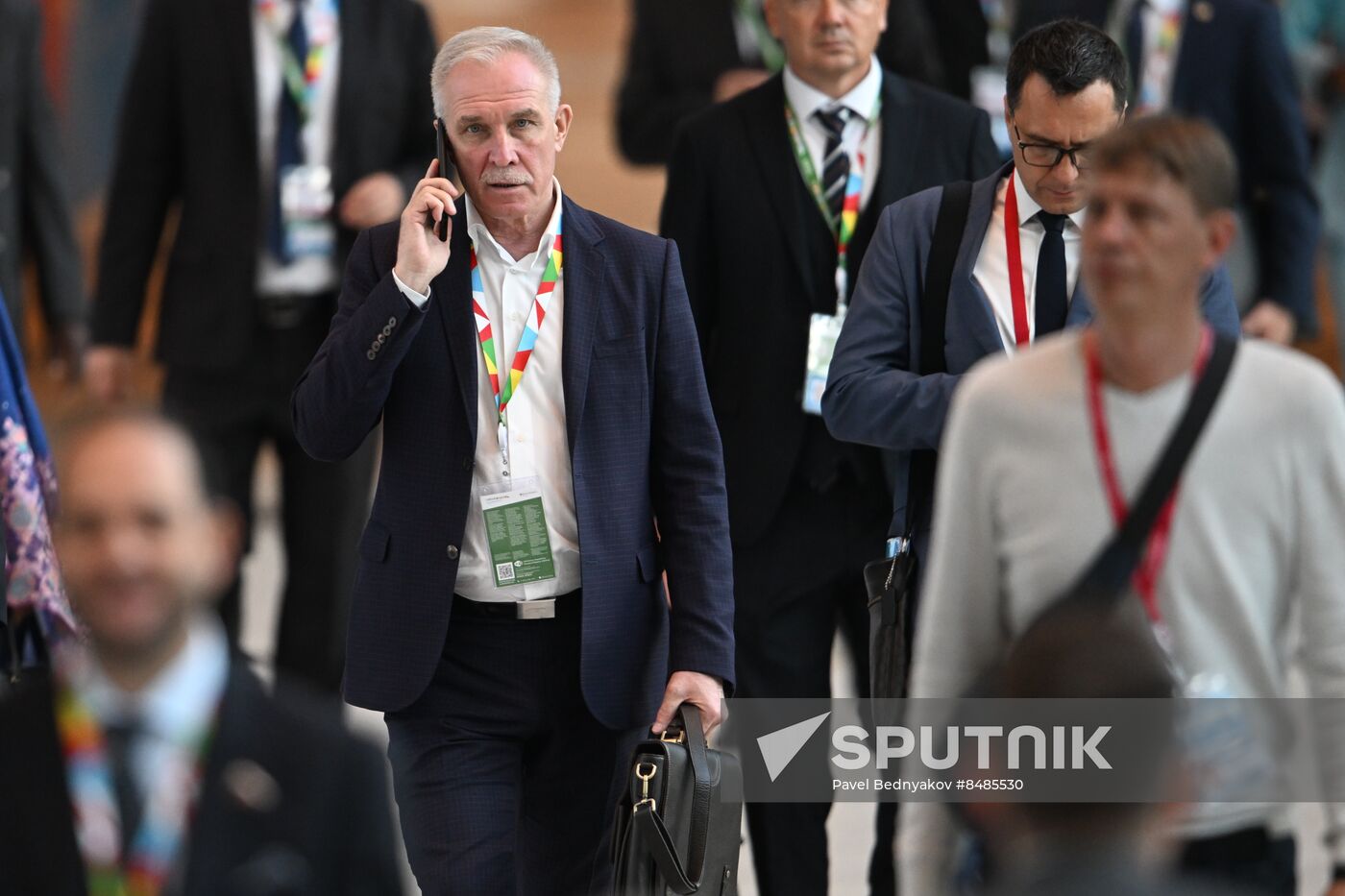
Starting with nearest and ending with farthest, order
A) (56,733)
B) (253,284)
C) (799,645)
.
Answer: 1. (56,733)
2. (799,645)
3. (253,284)

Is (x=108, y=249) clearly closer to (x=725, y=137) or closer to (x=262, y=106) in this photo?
(x=262, y=106)

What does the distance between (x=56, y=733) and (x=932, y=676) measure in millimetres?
1114

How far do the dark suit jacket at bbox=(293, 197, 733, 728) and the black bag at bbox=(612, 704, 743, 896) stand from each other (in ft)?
0.58

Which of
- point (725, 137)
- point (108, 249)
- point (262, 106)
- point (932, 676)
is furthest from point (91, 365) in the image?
point (932, 676)

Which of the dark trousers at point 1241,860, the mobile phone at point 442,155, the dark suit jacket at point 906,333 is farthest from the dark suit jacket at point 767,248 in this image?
the dark trousers at point 1241,860

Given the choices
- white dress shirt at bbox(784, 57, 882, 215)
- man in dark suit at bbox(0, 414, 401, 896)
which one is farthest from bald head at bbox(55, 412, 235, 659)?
white dress shirt at bbox(784, 57, 882, 215)

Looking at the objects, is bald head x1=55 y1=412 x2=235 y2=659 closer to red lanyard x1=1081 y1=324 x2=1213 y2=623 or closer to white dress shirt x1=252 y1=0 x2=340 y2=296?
red lanyard x1=1081 y1=324 x2=1213 y2=623

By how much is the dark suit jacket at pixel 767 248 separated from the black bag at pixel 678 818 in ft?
3.56

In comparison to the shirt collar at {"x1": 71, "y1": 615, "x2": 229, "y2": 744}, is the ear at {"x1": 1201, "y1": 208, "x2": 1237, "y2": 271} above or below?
above

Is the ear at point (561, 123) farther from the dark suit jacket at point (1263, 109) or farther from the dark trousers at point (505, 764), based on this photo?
the dark suit jacket at point (1263, 109)

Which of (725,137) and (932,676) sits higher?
(725,137)

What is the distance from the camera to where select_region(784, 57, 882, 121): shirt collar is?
5125mm

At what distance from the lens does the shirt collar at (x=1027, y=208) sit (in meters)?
4.09

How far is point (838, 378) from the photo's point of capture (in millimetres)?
4230
